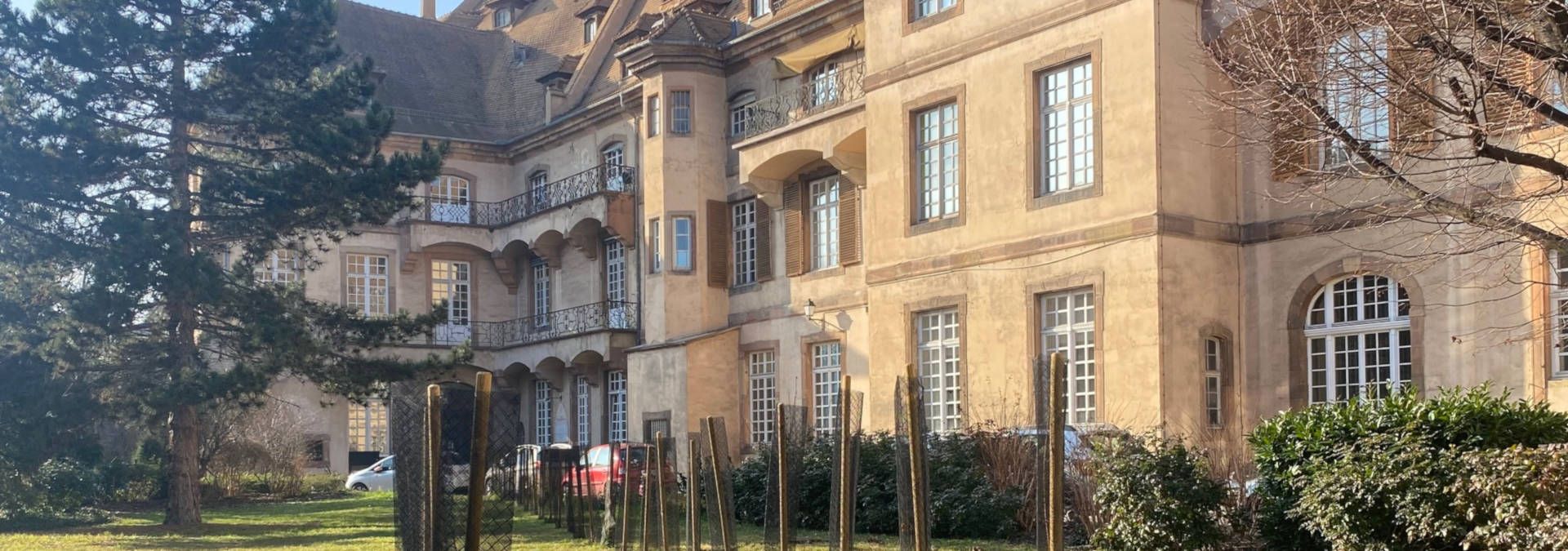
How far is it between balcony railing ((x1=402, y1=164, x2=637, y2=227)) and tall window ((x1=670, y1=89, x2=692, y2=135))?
3641 millimetres

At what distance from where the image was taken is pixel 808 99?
101 feet

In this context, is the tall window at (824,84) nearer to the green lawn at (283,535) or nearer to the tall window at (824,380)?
the tall window at (824,380)

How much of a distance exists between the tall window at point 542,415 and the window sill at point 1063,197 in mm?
20789

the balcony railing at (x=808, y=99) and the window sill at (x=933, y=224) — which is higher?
the balcony railing at (x=808, y=99)

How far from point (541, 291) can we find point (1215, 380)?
2399 cm

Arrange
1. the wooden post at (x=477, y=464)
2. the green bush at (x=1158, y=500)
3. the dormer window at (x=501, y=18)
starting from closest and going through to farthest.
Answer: the wooden post at (x=477, y=464), the green bush at (x=1158, y=500), the dormer window at (x=501, y=18)

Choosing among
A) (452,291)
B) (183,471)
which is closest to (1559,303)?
(183,471)

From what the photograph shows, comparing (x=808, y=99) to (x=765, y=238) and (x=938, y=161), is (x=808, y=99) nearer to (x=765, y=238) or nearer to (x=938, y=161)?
(x=765, y=238)

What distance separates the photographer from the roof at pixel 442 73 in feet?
146

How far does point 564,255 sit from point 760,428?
417 inches

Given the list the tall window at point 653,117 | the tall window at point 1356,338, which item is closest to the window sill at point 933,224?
the tall window at point 1356,338

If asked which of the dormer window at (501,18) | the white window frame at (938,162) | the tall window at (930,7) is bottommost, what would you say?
the white window frame at (938,162)

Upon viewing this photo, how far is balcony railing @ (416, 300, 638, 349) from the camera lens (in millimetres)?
38312

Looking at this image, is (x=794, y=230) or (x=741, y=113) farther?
(x=741, y=113)
